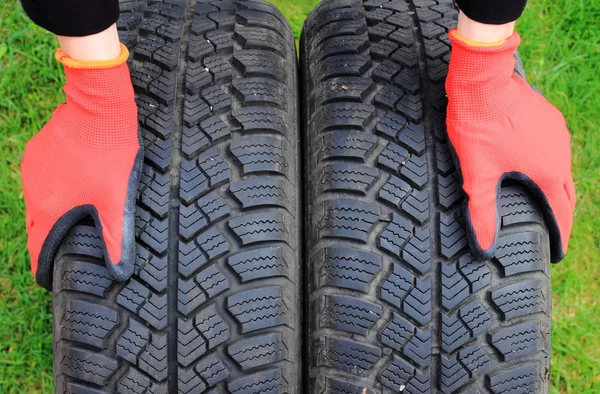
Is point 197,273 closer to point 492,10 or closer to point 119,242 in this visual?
point 119,242

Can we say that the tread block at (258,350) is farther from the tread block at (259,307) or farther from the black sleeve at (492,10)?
the black sleeve at (492,10)

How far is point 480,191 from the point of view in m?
1.47

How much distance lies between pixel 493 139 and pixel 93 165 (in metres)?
0.83

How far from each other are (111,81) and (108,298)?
446 mm

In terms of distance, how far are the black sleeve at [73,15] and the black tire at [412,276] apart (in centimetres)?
55

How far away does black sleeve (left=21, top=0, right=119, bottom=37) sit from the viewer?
1.28 meters

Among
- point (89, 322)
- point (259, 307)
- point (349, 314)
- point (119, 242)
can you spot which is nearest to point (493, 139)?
point (349, 314)

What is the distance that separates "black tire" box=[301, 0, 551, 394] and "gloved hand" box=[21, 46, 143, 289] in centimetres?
40

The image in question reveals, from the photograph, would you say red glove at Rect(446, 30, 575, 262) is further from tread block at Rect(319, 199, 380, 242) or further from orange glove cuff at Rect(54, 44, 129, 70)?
orange glove cuff at Rect(54, 44, 129, 70)

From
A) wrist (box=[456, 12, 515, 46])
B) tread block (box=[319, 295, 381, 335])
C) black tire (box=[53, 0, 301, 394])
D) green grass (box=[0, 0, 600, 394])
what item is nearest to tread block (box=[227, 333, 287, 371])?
black tire (box=[53, 0, 301, 394])

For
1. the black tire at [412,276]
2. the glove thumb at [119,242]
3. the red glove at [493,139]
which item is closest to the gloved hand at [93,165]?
the glove thumb at [119,242]

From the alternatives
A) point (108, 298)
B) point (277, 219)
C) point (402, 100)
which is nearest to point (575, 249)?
point (402, 100)

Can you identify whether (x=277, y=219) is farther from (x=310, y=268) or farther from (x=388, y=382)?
(x=388, y=382)

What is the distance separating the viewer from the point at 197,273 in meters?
1.48
